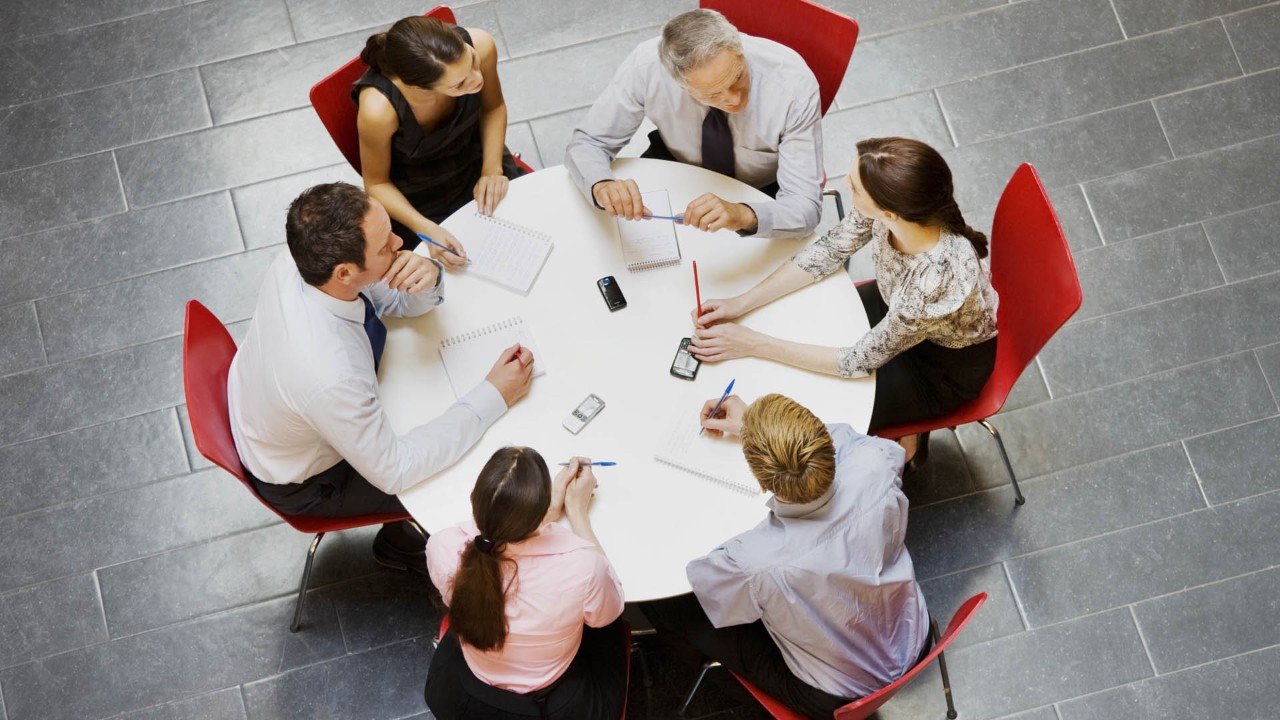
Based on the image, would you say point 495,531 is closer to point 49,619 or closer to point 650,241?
point 650,241

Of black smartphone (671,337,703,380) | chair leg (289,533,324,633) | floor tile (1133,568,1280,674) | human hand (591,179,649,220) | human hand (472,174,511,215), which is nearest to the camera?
black smartphone (671,337,703,380)

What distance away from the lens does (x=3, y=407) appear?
331 centimetres

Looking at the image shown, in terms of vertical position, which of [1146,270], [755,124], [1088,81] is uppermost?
[755,124]

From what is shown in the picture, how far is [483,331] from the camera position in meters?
2.49

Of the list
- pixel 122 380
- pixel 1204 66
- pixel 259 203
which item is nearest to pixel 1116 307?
pixel 1204 66

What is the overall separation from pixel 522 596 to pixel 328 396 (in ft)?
2.13

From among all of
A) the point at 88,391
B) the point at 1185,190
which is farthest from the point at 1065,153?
the point at 88,391

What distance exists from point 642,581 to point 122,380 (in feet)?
7.03

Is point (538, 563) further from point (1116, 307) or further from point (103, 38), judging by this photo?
point (103, 38)

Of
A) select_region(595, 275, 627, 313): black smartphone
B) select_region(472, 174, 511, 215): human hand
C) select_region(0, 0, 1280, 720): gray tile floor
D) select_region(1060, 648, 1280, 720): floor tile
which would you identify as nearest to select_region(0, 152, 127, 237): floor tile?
select_region(0, 0, 1280, 720): gray tile floor

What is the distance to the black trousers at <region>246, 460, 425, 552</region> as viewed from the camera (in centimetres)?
257

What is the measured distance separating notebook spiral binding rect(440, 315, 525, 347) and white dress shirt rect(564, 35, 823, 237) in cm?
40

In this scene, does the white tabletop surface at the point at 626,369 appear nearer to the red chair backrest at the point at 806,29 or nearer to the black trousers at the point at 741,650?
the black trousers at the point at 741,650

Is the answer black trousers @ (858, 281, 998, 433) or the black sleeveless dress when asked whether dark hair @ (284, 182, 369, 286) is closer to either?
the black sleeveless dress
